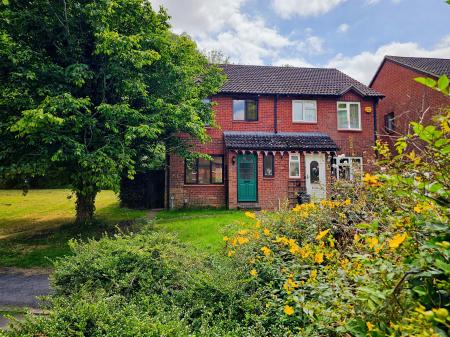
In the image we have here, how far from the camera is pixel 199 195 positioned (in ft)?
54.1

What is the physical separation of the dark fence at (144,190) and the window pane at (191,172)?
1673 mm

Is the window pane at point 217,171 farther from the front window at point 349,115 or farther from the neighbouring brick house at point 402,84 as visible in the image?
the neighbouring brick house at point 402,84

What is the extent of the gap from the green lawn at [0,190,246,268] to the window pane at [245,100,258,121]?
243 inches

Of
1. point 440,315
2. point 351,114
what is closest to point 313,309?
point 440,315

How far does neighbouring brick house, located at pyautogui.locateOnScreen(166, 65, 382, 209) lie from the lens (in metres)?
16.3

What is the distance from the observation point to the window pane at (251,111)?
17578 millimetres

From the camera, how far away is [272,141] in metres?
16.6

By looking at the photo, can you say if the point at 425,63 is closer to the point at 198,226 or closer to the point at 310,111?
the point at 310,111

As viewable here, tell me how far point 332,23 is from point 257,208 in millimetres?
9686

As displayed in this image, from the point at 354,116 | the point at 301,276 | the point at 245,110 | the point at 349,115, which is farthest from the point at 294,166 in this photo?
the point at 301,276

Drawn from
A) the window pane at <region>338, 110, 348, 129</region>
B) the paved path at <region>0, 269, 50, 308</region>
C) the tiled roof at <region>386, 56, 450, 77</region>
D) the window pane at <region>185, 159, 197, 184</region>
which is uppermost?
the tiled roof at <region>386, 56, 450, 77</region>

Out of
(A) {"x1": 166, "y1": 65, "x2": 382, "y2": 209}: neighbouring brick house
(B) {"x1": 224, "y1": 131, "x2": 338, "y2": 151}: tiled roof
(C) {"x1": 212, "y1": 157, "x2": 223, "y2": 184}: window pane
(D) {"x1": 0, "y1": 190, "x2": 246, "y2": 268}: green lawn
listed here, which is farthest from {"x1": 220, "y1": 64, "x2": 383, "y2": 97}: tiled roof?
(D) {"x1": 0, "y1": 190, "x2": 246, "y2": 268}: green lawn

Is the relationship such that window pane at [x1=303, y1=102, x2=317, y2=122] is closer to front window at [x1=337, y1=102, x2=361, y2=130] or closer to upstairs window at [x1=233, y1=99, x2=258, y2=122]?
front window at [x1=337, y1=102, x2=361, y2=130]

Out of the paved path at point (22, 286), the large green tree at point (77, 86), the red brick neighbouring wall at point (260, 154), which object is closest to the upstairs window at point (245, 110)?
the red brick neighbouring wall at point (260, 154)
